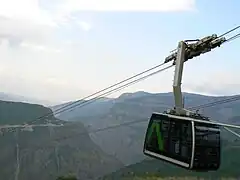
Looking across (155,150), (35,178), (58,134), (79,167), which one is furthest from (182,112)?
(58,134)

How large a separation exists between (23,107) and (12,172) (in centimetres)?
4974

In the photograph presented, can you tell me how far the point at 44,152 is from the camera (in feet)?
551

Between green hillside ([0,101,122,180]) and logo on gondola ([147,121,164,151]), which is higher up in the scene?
logo on gondola ([147,121,164,151])

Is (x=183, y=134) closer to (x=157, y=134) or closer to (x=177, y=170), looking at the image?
(x=157, y=134)

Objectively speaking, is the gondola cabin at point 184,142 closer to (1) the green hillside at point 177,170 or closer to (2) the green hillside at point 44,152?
(1) the green hillside at point 177,170

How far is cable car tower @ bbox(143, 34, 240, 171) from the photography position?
56.3 ft

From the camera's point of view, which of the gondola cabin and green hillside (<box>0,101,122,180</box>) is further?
green hillside (<box>0,101,122,180</box>)

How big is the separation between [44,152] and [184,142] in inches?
6069

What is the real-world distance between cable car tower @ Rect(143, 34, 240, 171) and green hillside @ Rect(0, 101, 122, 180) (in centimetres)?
13441

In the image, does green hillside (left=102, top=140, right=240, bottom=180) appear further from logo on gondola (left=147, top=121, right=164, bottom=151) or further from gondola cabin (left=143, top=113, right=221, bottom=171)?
gondola cabin (left=143, top=113, right=221, bottom=171)

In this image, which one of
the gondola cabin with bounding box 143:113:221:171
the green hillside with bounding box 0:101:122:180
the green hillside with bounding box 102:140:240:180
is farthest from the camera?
the green hillside with bounding box 0:101:122:180

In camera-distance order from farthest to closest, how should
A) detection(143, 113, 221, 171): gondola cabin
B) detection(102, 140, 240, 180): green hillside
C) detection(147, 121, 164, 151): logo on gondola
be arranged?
detection(102, 140, 240, 180): green hillside, detection(147, 121, 164, 151): logo on gondola, detection(143, 113, 221, 171): gondola cabin

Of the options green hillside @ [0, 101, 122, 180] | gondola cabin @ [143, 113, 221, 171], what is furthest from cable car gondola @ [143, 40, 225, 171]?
green hillside @ [0, 101, 122, 180]

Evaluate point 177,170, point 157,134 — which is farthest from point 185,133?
point 177,170
